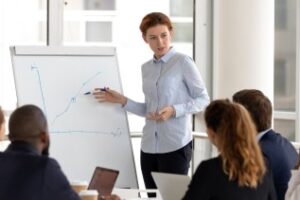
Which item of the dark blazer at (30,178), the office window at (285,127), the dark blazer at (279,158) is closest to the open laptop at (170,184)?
the dark blazer at (279,158)

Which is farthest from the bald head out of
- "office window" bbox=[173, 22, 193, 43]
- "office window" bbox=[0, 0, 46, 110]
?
"office window" bbox=[173, 22, 193, 43]

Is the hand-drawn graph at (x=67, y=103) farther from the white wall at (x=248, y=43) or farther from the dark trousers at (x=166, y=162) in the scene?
the white wall at (x=248, y=43)

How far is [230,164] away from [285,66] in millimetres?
3978

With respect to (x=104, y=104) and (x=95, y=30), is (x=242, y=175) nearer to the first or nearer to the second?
(x=104, y=104)

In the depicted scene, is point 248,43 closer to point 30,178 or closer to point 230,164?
point 230,164

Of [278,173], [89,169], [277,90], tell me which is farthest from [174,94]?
[277,90]

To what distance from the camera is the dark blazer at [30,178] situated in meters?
2.27

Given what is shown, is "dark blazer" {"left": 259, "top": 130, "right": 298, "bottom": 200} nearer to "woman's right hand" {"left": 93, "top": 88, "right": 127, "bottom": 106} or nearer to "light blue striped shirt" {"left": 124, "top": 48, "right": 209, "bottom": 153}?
"light blue striped shirt" {"left": 124, "top": 48, "right": 209, "bottom": 153}

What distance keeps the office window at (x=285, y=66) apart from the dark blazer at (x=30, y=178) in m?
4.11

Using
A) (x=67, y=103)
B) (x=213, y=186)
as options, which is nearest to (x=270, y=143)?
(x=213, y=186)

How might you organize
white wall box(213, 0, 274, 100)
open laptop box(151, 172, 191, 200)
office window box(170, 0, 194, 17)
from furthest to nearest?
office window box(170, 0, 194, 17)
white wall box(213, 0, 274, 100)
open laptop box(151, 172, 191, 200)

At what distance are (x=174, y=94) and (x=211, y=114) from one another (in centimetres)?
133

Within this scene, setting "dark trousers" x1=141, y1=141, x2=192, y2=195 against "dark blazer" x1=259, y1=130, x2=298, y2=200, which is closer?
"dark blazer" x1=259, y1=130, x2=298, y2=200

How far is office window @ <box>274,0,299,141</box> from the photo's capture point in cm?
611
